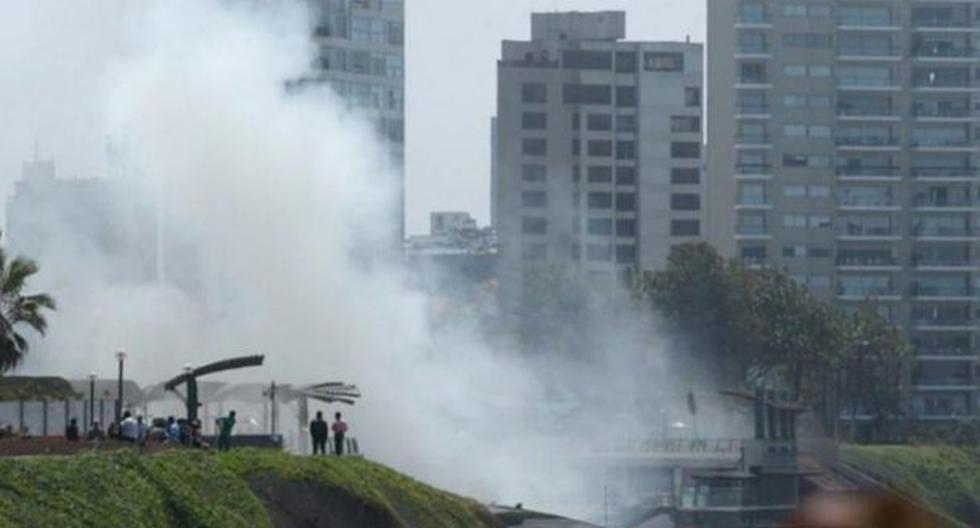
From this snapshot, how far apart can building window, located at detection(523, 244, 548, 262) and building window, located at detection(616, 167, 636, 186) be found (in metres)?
5.73

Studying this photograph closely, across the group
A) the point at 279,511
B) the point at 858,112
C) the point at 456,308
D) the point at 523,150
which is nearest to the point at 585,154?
the point at 523,150

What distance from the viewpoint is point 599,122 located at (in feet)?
475

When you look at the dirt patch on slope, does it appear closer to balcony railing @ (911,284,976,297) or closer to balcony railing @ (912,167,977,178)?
balcony railing @ (911,284,976,297)

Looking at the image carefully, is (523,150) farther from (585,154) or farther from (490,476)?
(490,476)

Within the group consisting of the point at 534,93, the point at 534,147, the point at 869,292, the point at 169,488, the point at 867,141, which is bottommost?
the point at 169,488

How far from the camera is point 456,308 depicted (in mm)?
115062

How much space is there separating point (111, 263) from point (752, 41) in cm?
5756

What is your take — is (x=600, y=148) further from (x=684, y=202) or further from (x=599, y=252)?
(x=599, y=252)

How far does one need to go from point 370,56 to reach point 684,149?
29806 mm

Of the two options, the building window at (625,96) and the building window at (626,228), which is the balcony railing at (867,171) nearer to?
the building window at (626,228)

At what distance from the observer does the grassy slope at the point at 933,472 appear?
328 feet

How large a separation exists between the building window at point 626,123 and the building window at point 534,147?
4587mm

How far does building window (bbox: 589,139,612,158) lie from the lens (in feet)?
474

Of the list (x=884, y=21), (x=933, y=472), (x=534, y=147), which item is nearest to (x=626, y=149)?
(x=534, y=147)
